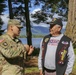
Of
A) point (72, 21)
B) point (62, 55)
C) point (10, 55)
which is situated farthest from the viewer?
point (72, 21)

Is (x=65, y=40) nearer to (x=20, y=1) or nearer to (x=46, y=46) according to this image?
(x=46, y=46)

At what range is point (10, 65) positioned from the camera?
453 centimetres

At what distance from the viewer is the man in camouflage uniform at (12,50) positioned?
14.4 feet

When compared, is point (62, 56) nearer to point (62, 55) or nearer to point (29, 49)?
point (62, 55)

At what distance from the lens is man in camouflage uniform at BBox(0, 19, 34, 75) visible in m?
4.40

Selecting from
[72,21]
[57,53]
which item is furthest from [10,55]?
[72,21]

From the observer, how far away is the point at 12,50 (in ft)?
14.4

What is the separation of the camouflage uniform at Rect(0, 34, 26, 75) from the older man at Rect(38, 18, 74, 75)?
2.73 ft

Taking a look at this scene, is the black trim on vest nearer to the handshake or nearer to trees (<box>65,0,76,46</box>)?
the handshake

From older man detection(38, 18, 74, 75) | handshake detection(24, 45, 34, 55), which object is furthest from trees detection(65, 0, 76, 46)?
handshake detection(24, 45, 34, 55)

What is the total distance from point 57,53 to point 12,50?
1.15m

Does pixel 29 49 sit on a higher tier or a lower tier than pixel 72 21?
higher

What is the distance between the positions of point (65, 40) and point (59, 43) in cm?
12

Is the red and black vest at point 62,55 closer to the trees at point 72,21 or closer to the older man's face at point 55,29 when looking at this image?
the older man's face at point 55,29
